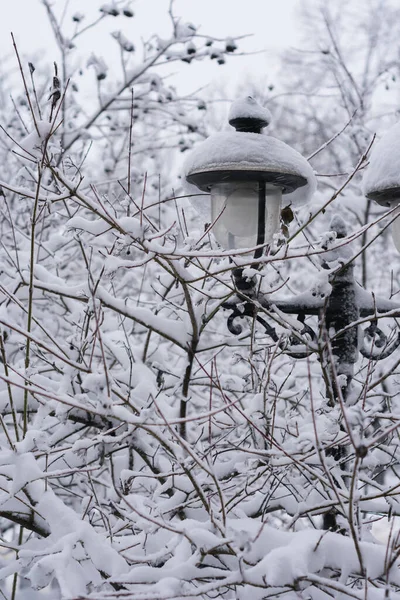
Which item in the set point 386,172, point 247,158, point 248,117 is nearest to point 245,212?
point 247,158

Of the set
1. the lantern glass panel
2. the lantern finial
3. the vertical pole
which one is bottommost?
the vertical pole

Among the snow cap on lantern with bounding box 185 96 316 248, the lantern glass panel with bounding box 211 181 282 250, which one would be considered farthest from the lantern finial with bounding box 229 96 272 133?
the lantern glass panel with bounding box 211 181 282 250

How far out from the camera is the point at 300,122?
61.4 ft

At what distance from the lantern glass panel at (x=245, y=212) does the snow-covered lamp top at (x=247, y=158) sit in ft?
0.13

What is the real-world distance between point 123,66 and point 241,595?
4178mm

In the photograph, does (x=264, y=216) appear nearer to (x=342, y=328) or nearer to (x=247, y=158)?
(x=247, y=158)

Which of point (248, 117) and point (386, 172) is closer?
point (386, 172)

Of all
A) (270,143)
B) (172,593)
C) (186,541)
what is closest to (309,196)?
(270,143)

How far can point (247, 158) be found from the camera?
6.86ft

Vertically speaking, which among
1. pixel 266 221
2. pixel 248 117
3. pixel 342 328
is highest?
pixel 248 117

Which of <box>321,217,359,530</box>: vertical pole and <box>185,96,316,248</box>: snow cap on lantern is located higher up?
<box>185,96,316,248</box>: snow cap on lantern

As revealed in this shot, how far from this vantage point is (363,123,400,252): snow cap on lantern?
6.84 feet

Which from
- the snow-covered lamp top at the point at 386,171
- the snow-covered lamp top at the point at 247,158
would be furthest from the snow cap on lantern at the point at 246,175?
the snow-covered lamp top at the point at 386,171

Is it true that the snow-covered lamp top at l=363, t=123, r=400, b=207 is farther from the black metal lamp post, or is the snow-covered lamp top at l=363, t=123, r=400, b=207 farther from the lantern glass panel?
the lantern glass panel
